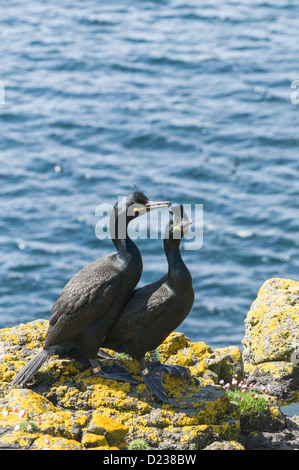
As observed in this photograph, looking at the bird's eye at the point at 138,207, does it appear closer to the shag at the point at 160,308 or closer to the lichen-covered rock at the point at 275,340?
the shag at the point at 160,308

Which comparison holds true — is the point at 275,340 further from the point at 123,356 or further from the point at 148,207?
A: the point at 148,207

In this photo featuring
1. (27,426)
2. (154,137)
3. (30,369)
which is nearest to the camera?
(27,426)

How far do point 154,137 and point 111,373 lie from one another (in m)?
22.3

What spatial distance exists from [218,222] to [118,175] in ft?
14.2

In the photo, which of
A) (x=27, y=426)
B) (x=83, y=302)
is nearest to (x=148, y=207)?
(x=83, y=302)

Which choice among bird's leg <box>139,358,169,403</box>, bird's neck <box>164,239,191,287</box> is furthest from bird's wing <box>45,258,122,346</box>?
bird's leg <box>139,358,169,403</box>

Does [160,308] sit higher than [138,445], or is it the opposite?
[160,308]

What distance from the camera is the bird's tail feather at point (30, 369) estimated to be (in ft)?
31.8

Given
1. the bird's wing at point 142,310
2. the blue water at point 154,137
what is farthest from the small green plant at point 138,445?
the blue water at point 154,137

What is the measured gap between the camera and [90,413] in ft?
31.2

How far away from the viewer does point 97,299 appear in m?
9.62
